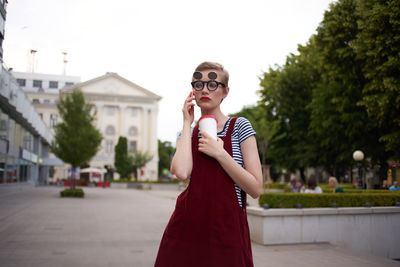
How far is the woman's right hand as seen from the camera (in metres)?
2.33

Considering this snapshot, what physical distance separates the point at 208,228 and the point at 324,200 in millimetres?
7948

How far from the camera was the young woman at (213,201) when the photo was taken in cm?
203

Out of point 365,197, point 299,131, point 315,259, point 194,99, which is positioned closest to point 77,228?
point 315,259

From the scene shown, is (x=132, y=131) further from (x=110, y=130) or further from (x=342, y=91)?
(x=342, y=91)

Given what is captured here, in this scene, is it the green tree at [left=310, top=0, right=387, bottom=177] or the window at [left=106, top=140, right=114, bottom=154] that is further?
the window at [left=106, top=140, right=114, bottom=154]

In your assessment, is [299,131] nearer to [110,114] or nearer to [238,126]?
[238,126]

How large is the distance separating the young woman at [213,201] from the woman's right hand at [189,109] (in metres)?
0.07

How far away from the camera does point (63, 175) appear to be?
220ft

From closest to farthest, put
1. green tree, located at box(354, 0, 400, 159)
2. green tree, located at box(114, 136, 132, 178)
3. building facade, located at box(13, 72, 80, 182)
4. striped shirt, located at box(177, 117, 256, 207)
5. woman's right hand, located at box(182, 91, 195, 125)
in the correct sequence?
striped shirt, located at box(177, 117, 256, 207), woman's right hand, located at box(182, 91, 195, 125), green tree, located at box(354, 0, 400, 159), green tree, located at box(114, 136, 132, 178), building facade, located at box(13, 72, 80, 182)

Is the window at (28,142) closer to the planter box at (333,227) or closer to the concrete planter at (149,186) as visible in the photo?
the concrete planter at (149,186)

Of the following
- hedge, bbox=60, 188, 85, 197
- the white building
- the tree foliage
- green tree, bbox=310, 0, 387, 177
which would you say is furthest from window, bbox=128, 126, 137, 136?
green tree, bbox=310, 0, 387, 177

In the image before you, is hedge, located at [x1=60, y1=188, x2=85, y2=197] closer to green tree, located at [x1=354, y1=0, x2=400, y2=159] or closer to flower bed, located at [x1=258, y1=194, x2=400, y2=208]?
green tree, located at [x1=354, y1=0, x2=400, y2=159]

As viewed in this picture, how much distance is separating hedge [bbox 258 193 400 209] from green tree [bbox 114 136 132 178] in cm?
4831

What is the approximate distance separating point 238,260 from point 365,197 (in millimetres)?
8852
